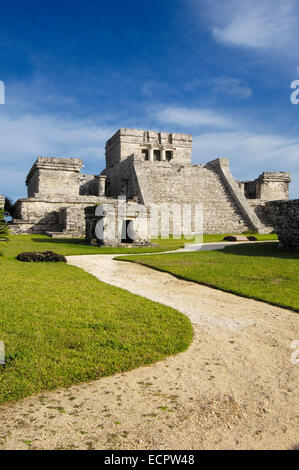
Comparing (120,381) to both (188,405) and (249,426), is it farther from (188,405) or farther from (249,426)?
(249,426)

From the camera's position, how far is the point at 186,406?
285 cm

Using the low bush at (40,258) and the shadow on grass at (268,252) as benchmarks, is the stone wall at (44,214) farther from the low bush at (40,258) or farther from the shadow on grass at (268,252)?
the shadow on grass at (268,252)

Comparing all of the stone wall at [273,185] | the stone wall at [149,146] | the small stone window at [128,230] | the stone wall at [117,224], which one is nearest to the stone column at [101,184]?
the stone wall at [149,146]

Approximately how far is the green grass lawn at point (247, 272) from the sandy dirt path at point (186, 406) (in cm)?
231

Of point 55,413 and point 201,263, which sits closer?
point 55,413

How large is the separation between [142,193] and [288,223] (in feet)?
40.4

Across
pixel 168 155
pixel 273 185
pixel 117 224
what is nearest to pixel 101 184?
pixel 168 155

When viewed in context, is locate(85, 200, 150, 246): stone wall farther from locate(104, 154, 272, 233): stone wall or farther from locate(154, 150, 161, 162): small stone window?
locate(154, 150, 161, 162): small stone window

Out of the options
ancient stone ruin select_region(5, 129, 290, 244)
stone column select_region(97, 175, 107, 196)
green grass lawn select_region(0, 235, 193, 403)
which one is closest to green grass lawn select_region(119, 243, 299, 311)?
green grass lawn select_region(0, 235, 193, 403)

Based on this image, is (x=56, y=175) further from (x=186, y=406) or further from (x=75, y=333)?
(x=186, y=406)

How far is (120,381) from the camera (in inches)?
129

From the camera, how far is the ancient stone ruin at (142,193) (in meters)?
21.9

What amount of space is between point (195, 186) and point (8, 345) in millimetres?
23030

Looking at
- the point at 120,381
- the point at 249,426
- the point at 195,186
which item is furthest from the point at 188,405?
the point at 195,186
